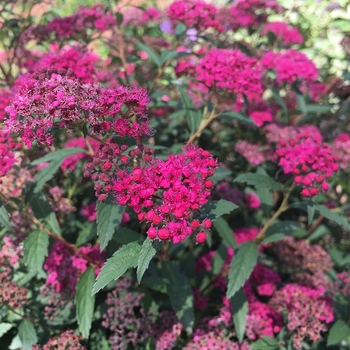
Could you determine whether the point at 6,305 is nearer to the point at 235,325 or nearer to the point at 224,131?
the point at 235,325

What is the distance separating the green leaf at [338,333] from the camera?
241 centimetres

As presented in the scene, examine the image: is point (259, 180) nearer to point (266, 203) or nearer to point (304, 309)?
point (266, 203)

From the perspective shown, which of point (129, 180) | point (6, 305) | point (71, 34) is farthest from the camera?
point (71, 34)

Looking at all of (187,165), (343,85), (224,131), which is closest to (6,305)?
(187,165)

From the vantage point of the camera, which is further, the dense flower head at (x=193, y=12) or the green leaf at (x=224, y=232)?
the dense flower head at (x=193, y=12)

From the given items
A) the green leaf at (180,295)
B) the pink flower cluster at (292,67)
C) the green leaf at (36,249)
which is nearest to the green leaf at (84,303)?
the green leaf at (36,249)

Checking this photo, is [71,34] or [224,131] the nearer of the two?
[71,34]

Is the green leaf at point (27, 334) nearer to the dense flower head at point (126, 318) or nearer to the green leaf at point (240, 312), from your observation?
the dense flower head at point (126, 318)

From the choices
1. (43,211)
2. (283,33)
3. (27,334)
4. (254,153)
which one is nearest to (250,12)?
(283,33)

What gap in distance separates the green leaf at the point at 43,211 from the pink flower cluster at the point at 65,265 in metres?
0.14

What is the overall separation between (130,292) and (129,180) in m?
1.07

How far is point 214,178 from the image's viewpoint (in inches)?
91.9

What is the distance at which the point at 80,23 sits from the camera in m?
3.08

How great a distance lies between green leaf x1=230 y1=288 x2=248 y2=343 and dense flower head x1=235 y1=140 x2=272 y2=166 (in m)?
0.89
